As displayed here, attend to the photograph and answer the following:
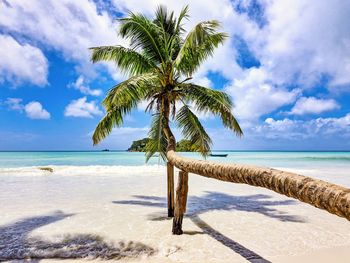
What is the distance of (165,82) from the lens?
8.48 metres

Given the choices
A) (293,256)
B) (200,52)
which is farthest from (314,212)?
(200,52)

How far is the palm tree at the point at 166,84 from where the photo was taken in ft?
27.4

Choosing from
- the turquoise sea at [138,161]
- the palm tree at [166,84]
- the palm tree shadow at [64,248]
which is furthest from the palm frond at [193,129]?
the turquoise sea at [138,161]

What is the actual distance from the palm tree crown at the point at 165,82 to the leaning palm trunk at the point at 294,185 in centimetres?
383

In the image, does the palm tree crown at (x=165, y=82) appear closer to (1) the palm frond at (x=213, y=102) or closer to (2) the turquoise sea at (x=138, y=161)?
(1) the palm frond at (x=213, y=102)

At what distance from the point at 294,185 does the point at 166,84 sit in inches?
240

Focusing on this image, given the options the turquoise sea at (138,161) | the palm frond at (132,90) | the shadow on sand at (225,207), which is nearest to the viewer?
the shadow on sand at (225,207)

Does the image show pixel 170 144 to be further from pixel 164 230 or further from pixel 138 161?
pixel 138 161

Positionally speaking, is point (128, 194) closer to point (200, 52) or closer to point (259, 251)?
point (200, 52)

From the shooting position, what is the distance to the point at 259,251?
19.1 ft

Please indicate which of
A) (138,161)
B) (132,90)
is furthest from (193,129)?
(138,161)

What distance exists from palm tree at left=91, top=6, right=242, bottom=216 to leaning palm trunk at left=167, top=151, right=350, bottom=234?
3831 millimetres

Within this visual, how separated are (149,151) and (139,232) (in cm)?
274

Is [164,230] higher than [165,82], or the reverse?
[165,82]
